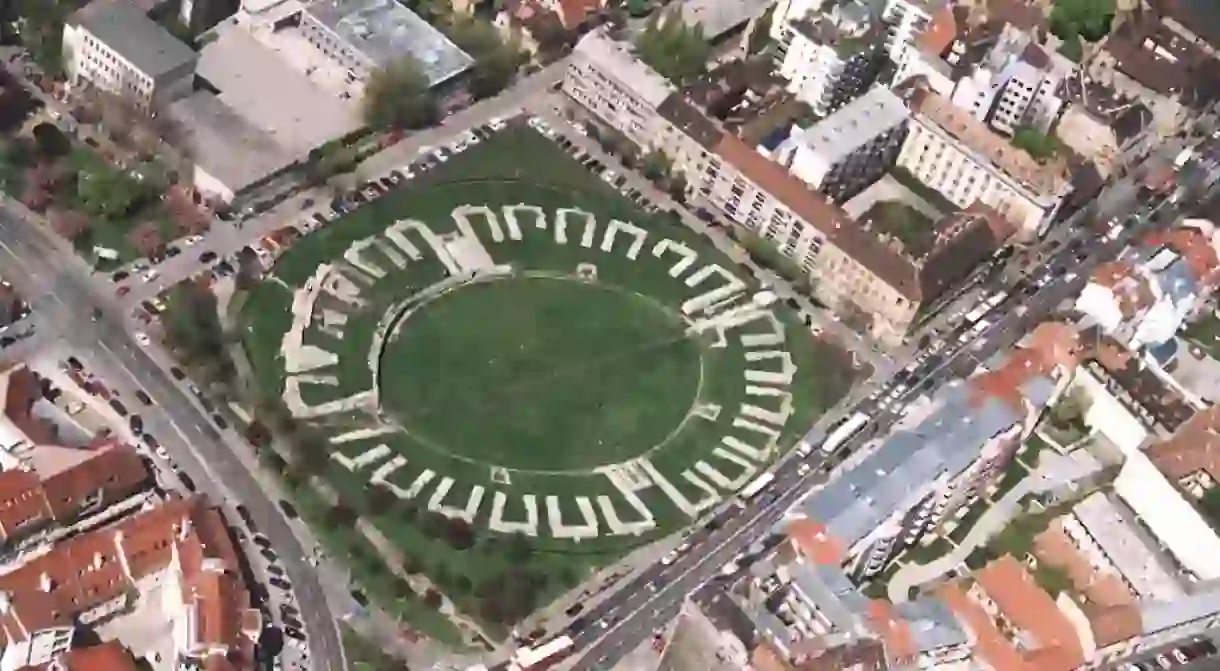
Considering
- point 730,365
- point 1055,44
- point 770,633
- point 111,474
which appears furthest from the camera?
point 1055,44

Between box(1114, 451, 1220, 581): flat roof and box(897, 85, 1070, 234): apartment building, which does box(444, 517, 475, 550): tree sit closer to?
box(1114, 451, 1220, 581): flat roof

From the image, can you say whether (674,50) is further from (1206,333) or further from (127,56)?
(1206,333)

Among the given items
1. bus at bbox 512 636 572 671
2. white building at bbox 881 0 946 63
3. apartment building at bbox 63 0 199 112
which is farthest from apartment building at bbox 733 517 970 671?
apartment building at bbox 63 0 199 112

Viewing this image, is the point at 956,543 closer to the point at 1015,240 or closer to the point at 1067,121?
the point at 1015,240

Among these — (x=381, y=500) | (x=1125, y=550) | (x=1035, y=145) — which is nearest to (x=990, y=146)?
(x=1035, y=145)

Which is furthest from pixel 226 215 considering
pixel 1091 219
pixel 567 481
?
pixel 1091 219

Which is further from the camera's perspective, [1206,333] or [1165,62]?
[1165,62]
